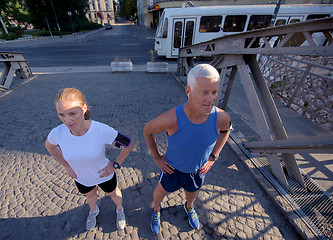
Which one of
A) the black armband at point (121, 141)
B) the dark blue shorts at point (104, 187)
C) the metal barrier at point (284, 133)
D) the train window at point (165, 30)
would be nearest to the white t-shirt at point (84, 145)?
the black armband at point (121, 141)

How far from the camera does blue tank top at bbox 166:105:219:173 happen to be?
133 cm

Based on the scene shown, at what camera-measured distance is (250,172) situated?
272 cm

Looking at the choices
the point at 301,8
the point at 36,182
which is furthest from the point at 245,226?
the point at 301,8

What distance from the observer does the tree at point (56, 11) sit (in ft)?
86.8

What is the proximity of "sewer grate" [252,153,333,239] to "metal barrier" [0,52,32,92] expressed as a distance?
30.3 ft

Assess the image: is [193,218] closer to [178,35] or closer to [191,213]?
[191,213]

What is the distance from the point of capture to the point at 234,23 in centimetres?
1002

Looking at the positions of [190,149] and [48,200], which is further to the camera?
[48,200]

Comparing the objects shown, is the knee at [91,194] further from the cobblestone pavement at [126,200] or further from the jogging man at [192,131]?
the jogging man at [192,131]

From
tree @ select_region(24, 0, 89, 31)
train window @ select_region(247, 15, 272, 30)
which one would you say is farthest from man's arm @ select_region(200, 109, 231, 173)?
tree @ select_region(24, 0, 89, 31)

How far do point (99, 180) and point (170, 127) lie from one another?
1035mm

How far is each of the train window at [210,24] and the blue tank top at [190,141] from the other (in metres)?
10.4

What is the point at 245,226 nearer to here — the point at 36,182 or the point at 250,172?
the point at 250,172

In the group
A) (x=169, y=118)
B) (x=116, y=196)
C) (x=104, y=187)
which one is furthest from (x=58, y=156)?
(x=169, y=118)
